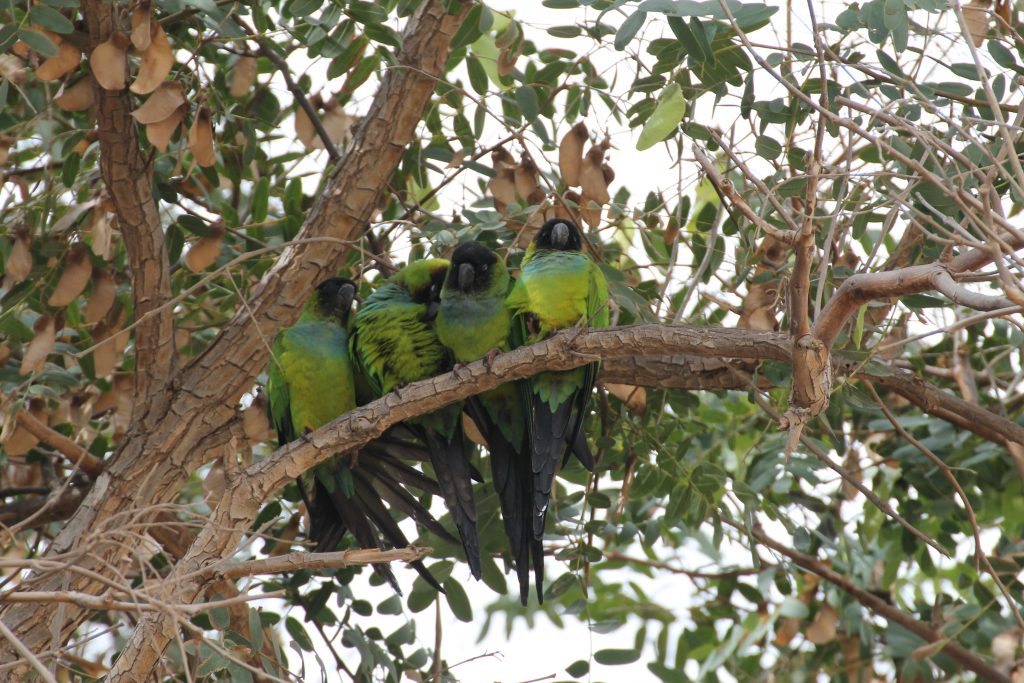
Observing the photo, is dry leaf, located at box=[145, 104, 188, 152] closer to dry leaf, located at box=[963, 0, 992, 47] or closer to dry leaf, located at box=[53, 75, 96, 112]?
dry leaf, located at box=[53, 75, 96, 112]

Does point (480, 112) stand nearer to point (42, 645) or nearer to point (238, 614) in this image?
point (238, 614)

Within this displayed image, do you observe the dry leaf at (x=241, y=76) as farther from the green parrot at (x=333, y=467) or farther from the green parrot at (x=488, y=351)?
the green parrot at (x=488, y=351)

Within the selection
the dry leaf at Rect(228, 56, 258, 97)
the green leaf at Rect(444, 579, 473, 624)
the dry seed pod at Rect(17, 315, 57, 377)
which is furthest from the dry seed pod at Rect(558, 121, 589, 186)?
the dry seed pod at Rect(17, 315, 57, 377)

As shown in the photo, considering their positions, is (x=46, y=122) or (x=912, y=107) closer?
(x=912, y=107)

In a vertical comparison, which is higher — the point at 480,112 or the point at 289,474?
the point at 480,112

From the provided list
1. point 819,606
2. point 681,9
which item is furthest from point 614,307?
point 819,606

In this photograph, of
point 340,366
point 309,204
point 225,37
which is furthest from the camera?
point 309,204

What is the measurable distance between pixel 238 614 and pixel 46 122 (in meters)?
1.87

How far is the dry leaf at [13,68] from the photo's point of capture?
336 centimetres

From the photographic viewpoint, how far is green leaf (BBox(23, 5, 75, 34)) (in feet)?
9.58

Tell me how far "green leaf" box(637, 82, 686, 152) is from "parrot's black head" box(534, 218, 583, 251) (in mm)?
600

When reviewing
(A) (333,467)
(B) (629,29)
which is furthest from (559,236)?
(A) (333,467)

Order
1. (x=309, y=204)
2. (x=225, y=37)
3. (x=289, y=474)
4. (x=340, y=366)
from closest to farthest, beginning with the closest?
(x=289, y=474)
(x=225, y=37)
(x=340, y=366)
(x=309, y=204)

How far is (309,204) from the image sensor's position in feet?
13.8
